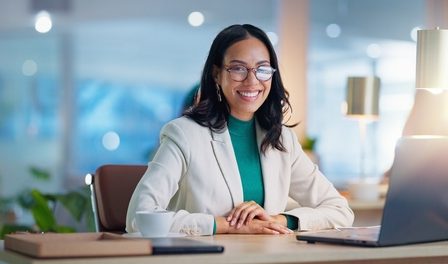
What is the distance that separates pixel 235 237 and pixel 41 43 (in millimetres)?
4954

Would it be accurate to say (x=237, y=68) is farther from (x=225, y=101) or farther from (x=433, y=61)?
(x=433, y=61)

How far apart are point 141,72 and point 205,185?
15.4ft

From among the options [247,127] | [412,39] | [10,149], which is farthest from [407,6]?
[247,127]

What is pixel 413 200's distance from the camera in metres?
2.43

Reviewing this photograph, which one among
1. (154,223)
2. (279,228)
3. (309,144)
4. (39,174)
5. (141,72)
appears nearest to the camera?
(154,223)

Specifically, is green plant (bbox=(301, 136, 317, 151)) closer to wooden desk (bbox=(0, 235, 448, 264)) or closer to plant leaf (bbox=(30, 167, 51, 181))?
plant leaf (bbox=(30, 167, 51, 181))

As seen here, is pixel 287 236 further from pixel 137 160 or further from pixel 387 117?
pixel 387 117

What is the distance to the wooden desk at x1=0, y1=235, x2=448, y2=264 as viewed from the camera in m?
2.07

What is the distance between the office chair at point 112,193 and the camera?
3.26 metres

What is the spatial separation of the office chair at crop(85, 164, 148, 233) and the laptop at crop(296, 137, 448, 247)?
94cm

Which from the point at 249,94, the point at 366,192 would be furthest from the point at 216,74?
the point at 366,192

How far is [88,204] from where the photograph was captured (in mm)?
4645

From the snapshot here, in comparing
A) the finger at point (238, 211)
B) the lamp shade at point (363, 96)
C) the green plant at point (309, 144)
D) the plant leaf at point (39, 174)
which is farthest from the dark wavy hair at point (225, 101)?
the green plant at point (309, 144)

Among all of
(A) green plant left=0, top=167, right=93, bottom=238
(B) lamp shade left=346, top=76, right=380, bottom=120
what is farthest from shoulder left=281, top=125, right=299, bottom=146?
(B) lamp shade left=346, top=76, right=380, bottom=120
